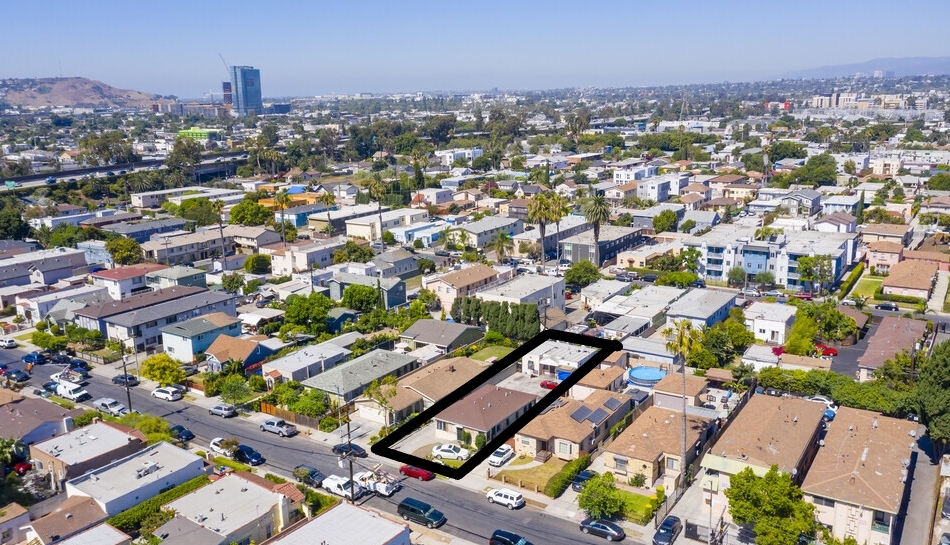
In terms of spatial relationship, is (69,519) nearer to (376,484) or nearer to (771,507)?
(376,484)

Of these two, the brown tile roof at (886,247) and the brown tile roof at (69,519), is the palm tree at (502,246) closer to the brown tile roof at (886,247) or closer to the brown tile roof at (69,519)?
the brown tile roof at (886,247)

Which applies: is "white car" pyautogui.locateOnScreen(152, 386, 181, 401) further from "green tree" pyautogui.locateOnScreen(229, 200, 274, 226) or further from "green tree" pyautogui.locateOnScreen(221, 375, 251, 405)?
"green tree" pyautogui.locateOnScreen(229, 200, 274, 226)

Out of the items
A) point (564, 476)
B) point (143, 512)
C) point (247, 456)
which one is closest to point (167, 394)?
point (247, 456)

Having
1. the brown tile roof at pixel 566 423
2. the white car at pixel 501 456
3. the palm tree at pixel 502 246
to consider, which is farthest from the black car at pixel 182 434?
the palm tree at pixel 502 246

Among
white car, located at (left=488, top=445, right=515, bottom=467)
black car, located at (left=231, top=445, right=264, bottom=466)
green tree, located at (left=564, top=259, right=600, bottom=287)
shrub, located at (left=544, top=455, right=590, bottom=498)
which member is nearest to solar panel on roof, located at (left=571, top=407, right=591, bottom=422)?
shrub, located at (left=544, top=455, right=590, bottom=498)

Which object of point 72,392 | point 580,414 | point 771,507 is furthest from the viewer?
point 72,392

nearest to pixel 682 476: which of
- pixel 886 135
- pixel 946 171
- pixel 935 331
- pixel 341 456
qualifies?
pixel 341 456
